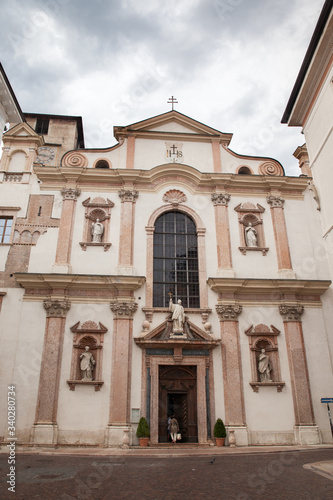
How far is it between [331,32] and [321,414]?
1350 centimetres

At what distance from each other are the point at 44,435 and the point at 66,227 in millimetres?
8544

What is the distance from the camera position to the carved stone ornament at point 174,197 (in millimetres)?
19172

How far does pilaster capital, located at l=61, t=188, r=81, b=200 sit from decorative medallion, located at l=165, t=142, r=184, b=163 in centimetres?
487

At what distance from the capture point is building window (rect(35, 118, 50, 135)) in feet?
86.5

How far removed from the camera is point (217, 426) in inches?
580

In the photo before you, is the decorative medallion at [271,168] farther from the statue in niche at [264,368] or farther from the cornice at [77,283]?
the statue in niche at [264,368]

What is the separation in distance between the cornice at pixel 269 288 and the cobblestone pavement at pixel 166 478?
686cm

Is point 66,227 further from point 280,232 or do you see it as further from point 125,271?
point 280,232

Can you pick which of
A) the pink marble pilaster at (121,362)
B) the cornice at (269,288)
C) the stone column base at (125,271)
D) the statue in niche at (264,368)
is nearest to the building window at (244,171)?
the cornice at (269,288)

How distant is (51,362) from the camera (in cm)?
1543

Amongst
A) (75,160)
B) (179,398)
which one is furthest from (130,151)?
(179,398)

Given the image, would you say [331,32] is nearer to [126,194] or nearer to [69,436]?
[126,194]

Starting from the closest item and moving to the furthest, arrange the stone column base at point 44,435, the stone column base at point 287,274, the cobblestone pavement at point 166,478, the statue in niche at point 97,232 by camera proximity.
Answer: the cobblestone pavement at point 166,478
the stone column base at point 44,435
the stone column base at point 287,274
the statue in niche at point 97,232

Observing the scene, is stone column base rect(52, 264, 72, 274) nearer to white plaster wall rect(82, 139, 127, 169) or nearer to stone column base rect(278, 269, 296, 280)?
white plaster wall rect(82, 139, 127, 169)
